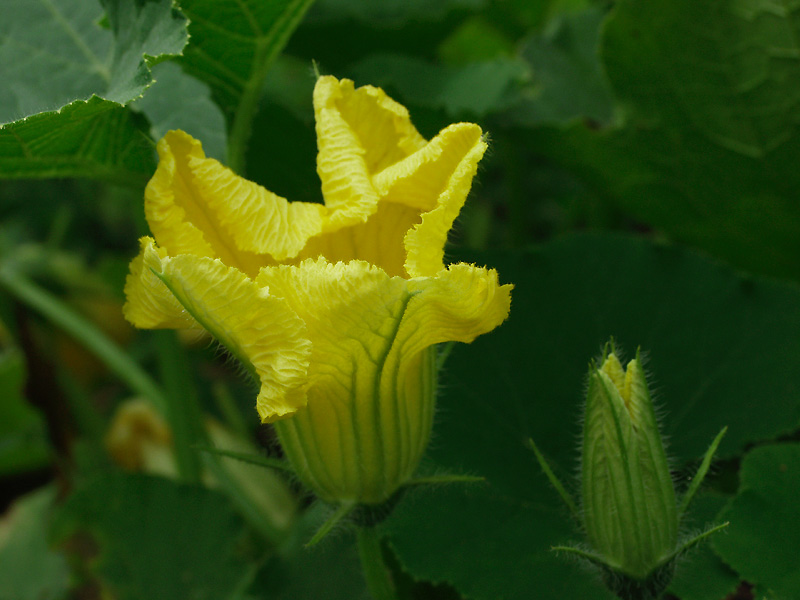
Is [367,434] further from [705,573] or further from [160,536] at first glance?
[160,536]

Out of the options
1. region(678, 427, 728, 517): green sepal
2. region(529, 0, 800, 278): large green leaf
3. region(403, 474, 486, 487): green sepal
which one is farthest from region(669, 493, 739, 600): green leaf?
region(529, 0, 800, 278): large green leaf

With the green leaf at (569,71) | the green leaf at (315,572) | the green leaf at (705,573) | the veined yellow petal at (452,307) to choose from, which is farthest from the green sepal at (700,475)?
the green leaf at (569,71)

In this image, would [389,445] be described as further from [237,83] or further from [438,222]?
[237,83]

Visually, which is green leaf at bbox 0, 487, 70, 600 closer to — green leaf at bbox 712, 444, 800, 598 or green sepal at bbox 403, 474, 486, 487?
green sepal at bbox 403, 474, 486, 487

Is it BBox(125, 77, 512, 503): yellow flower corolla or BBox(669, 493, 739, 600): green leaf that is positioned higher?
BBox(125, 77, 512, 503): yellow flower corolla

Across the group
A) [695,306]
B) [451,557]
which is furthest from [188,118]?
[695,306]

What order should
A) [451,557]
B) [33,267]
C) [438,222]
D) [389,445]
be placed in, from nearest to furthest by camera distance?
[438,222]
[389,445]
[451,557]
[33,267]
